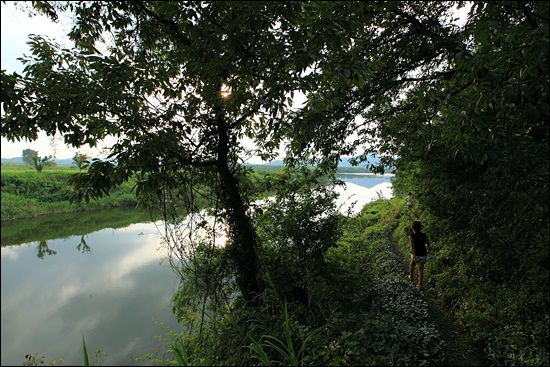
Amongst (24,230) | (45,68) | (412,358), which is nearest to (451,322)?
(412,358)

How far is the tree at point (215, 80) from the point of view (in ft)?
7.51

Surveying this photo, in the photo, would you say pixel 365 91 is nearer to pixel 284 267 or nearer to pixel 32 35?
pixel 284 267

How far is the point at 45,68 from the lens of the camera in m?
3.37

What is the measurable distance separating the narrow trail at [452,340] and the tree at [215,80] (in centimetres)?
279

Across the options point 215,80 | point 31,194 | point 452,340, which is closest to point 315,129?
point 215,80

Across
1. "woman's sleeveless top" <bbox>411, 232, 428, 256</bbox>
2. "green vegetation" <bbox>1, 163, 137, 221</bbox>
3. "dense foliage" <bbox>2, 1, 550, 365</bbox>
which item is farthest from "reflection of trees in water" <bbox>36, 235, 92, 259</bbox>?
"woman's sleeveless top" <bbox>411, 232, 428, 256</bbox>

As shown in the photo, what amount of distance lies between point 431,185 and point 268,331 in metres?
3.74

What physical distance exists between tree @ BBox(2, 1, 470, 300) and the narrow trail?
2.79 m

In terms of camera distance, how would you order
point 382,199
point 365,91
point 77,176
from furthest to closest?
point 382,199 < point 365,91 < point 77,176

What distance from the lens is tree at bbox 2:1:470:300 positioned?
2289 millimetres

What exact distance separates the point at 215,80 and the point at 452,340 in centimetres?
441

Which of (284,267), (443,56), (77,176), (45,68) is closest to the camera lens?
(77,176)

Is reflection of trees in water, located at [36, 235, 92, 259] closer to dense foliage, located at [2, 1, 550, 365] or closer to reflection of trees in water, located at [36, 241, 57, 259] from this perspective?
reflection of trees in water, located at [36, 241, 57, 259]

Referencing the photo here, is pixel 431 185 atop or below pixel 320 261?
atop
